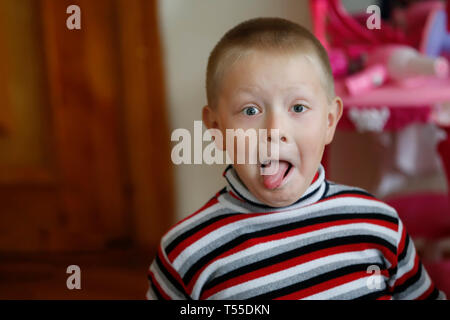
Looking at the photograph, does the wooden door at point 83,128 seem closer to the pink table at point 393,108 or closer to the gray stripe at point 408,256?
the pink table at point 393,108

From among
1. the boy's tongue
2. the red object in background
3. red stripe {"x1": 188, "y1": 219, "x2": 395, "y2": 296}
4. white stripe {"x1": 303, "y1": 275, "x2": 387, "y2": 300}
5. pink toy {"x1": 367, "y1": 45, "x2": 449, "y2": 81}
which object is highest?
pink toy {"x1": 367, "y1": 45, "x2": 449, "y2": 81}

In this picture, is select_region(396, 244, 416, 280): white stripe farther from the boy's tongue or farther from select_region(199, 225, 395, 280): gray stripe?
the boy's tongue

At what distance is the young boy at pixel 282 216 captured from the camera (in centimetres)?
63

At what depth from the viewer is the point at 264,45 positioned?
635 mm

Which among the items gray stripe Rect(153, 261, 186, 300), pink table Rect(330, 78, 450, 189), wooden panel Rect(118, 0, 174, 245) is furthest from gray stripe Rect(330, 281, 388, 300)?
wooden panel Rect(118, 0, 174, 245)

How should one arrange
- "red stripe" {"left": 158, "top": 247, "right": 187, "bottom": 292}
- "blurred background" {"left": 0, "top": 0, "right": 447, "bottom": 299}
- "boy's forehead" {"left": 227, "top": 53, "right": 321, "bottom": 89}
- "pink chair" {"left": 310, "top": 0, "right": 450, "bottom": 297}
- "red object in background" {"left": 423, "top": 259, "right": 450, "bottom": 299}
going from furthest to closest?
"blurred background" {"left": 0, "top": 0, "right": 447, "bottom": 299}
"pink chair" {"left": 310, "top": 0, "right": 450, "bottom": 297}
"red object in background" {"left": 423, "top": 259, "right": 450, "bottom": 299}
"red stripe" {"left": 158, "top": 247, "right": 187, "bottom": 292}
"boy's forehead" {"left": 227, "top": 53, "right": 321, "bottom": 89}

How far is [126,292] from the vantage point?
5.40 feet

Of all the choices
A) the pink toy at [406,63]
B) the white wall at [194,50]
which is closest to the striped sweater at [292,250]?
the pink toy at [406,63]

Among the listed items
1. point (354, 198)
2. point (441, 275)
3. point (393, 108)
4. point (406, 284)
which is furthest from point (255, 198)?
point (393, 108)

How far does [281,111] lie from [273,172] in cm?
7

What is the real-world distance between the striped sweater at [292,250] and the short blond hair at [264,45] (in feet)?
0.46

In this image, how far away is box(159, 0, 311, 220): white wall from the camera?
4.71ft
